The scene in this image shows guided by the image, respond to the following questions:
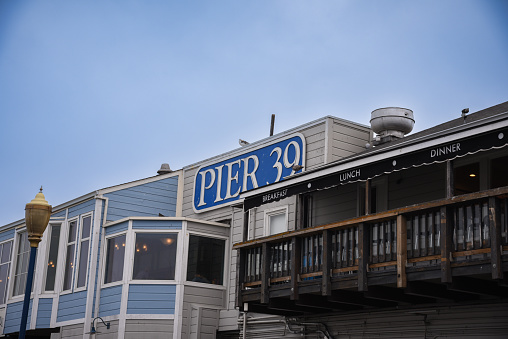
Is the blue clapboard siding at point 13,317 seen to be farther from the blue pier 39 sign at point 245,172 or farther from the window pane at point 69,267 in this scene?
the blue pier 39 sign at point 245,172

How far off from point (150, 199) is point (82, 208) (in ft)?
6.48

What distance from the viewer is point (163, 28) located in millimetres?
107438

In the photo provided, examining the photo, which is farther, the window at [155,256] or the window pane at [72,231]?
the window pane at [72,231]

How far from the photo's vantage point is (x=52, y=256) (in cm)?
2175

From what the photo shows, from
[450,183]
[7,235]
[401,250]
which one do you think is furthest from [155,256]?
[450,183]

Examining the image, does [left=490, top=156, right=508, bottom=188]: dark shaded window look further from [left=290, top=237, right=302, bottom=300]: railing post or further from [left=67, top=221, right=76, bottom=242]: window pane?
[left=67, top=221, right=76, bottom=242]: window pane

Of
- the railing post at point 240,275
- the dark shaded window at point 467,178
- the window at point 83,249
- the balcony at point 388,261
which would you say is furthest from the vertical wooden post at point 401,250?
the window at point 83,249

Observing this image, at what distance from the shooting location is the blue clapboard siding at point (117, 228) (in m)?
19.1

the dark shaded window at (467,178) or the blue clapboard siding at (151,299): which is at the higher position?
the dark shaded window at (467,178)

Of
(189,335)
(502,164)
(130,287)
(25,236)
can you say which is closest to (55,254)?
(25,236)

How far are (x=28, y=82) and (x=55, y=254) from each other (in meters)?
61.5

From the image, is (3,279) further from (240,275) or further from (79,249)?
(240,275)

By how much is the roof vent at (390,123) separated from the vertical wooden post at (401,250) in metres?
5.20

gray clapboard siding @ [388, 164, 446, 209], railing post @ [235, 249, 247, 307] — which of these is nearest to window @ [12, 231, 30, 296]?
railing post @ [235, 249, 247, 307]
